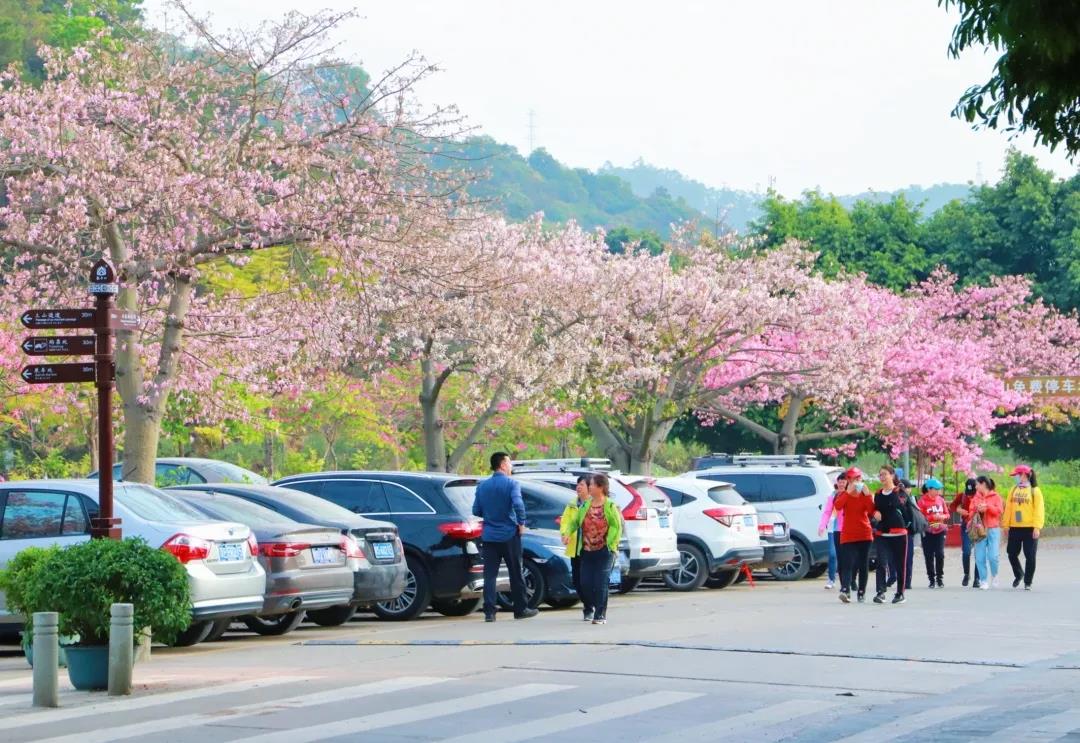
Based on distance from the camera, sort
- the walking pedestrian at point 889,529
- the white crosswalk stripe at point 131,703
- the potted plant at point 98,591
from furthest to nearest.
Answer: the walking pedestrian at point 889,529, the potted plant at point 98,591, the white crosswalk stripe at point 131,703

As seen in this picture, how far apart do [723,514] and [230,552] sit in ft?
33.3

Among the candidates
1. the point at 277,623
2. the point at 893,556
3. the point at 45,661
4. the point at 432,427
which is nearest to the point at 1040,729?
the point at 45,661

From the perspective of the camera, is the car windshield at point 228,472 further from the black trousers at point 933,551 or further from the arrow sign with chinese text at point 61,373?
the arrow sign with chinese text at point 61,373

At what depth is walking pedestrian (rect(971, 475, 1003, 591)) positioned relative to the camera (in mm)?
24234

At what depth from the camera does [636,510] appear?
2192 cm

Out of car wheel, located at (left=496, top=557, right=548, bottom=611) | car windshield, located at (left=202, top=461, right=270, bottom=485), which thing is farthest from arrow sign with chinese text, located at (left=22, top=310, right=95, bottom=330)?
car windshield, located at (left=202, top=461, right=270, bottom=485)

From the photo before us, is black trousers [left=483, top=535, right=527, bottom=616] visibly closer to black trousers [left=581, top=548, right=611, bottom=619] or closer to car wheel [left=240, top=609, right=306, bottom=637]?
black trousers [left=581, top=548, right=611, bottom=619]

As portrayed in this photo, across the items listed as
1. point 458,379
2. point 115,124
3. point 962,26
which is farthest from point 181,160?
point 458,379

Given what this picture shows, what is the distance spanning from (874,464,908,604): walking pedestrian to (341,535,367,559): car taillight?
686cm

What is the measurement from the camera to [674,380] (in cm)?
3500

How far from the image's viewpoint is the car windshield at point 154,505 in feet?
51.3

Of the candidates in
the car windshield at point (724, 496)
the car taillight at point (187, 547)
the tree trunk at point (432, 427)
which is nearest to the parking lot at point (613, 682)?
the car taillight at point (187, 547)

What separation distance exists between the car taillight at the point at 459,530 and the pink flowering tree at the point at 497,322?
6.07 m

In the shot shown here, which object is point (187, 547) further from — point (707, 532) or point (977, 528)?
point (977, 528)
